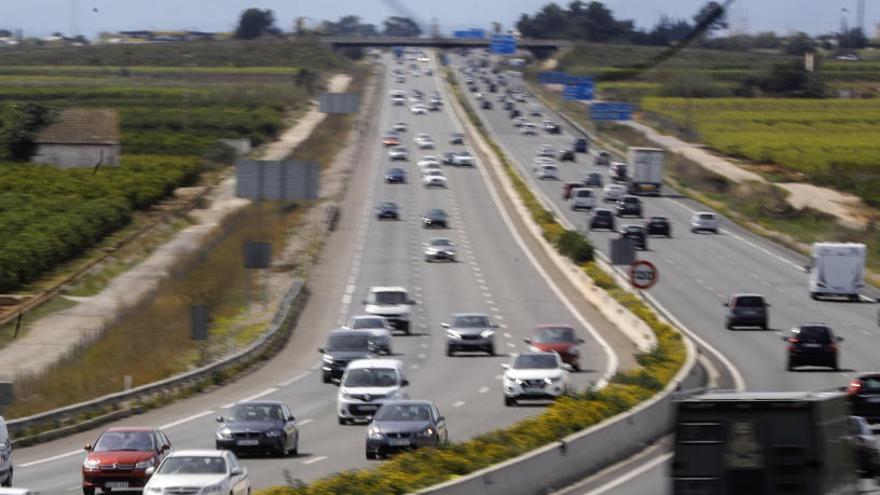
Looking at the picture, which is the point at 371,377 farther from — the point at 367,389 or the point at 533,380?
the point at 533,380

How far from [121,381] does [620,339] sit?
17816 millimetres

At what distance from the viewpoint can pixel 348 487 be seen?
19.3 m

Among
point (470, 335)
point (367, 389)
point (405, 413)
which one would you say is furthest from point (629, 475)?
point (470, 335)

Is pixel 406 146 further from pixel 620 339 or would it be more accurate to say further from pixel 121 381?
pixel 121 381

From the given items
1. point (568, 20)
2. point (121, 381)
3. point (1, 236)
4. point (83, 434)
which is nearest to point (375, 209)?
point (1, 236)

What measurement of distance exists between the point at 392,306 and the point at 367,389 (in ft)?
69.5

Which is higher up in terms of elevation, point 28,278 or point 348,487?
point 348,487

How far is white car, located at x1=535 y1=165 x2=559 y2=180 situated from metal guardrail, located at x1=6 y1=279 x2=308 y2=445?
5115 cm

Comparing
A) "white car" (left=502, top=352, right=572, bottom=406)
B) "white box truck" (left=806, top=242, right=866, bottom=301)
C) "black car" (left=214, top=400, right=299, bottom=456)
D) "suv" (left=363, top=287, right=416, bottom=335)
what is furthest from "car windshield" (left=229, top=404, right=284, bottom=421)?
"white box truck" (left=806, top=242, right=866, bottom=301)

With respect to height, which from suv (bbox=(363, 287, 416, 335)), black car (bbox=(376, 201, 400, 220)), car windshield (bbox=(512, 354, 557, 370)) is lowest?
black car (bbox=(376, 201, 400, 220))

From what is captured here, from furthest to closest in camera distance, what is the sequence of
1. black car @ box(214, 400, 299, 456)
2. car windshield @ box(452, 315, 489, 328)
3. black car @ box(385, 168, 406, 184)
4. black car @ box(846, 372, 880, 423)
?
black car @ box(385, 168, 406, 184) → car windshield @ box(452, 315, 489, 328) → black car @ box(846, 372, 880, 423) → black car @ box(214, 400, 299, 456)

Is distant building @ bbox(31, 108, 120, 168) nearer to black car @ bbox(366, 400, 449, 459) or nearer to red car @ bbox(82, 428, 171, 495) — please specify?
black car @ bbox(366, 400, 449, 459)

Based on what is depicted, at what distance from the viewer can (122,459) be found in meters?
25.7

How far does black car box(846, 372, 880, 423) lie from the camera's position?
3266cm
